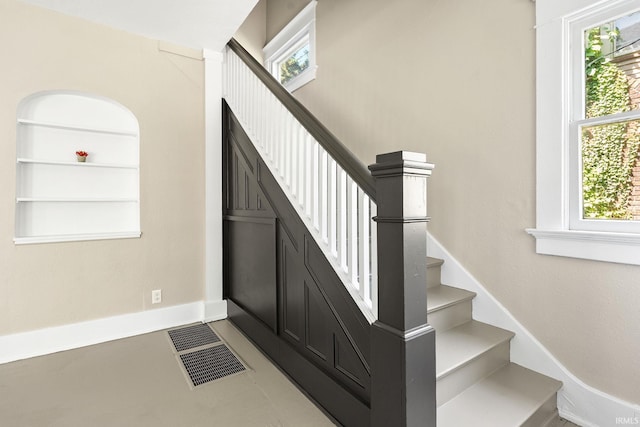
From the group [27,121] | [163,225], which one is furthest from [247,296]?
[27,121]

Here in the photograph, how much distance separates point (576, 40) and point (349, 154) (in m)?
1.55

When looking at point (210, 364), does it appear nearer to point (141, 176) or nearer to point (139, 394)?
point (139, 394)

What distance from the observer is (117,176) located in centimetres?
290

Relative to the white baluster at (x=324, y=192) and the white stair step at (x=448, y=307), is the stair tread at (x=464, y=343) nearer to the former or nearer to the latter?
the white stair step at (x=448, y=307)

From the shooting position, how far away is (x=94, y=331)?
267cm

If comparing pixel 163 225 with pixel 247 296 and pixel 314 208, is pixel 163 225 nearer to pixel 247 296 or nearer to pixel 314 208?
pixel 247 296

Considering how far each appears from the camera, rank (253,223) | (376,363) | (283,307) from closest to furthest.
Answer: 1. (376,363)
2. (283,307)
3. (253,223)

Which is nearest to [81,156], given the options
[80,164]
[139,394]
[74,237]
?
[80,164]

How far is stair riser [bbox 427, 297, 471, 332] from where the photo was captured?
2.00m

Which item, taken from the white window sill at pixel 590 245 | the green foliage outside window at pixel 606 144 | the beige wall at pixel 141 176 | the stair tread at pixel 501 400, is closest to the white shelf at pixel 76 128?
the beige wall at pixel 141 176

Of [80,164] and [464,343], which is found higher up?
[80,164]

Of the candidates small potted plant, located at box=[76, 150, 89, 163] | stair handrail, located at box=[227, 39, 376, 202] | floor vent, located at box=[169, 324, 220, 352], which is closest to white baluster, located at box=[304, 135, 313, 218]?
stair handrail, located at box=[227, 39, 376, 202]

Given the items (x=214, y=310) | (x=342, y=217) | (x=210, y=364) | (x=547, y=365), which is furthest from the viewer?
(x=214, y=310)

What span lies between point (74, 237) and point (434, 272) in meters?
3.00
